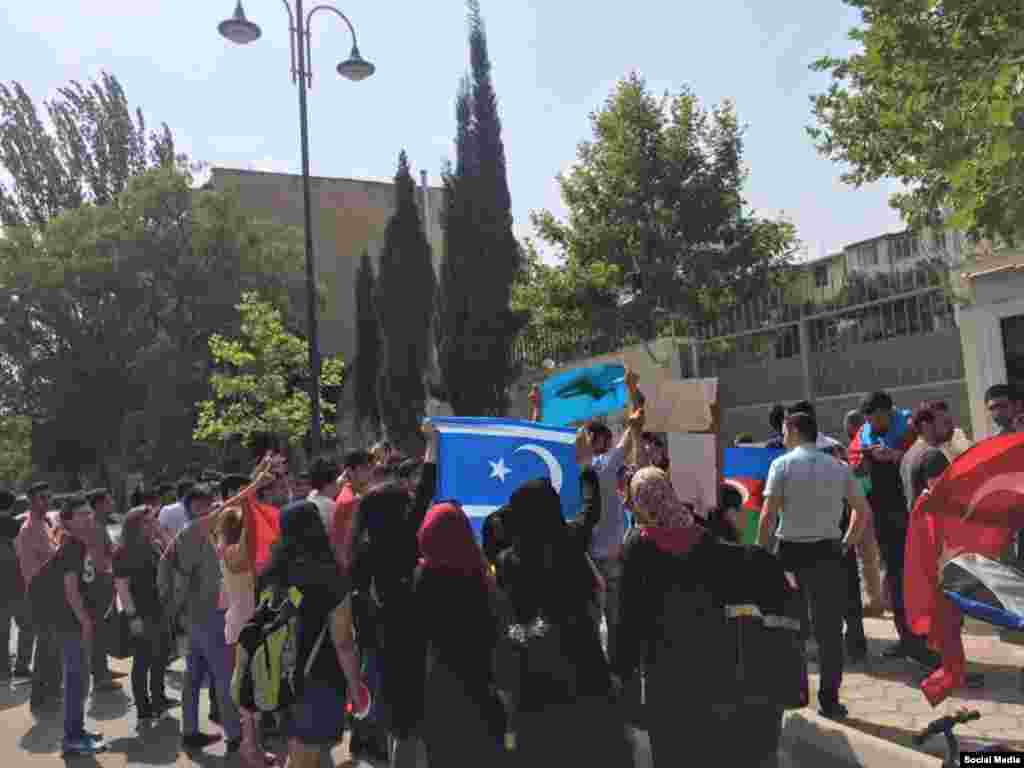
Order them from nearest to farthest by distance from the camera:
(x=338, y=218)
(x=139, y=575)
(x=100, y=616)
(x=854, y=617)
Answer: (x=854, y=617) < (x=139, y=575) < (x=100, y=616) < (x=338, y=218)

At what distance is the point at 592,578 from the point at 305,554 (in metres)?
1.43

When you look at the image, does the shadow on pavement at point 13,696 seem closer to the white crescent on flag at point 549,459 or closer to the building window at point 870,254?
the white crescent on flag at point 549,459

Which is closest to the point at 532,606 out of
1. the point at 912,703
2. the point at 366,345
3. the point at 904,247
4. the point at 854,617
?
the point at 912,703

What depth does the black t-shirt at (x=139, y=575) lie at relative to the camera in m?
8.30

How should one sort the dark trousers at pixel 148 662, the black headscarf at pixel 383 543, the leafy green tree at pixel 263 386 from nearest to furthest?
the black headscarf at pixel 383 543
the dark trousers at pixel 148 662
the leafy green tree at pixel 263 386

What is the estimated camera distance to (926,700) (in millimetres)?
5949

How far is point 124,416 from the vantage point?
1401 inches

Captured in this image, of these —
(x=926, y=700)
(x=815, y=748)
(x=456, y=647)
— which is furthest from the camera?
(x=926, y=700)

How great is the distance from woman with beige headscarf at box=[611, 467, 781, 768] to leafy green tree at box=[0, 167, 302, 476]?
30.8m

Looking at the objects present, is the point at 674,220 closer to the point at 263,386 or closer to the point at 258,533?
the point at 263,386

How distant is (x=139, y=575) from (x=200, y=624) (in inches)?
75.3

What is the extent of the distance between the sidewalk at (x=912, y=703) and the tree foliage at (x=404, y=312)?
1021 inches

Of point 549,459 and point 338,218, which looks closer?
point 549,459

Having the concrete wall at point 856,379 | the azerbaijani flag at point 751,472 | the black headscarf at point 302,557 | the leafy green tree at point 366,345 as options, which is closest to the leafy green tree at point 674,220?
the concrete wall at point 856,379
